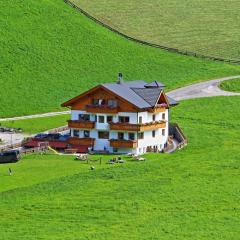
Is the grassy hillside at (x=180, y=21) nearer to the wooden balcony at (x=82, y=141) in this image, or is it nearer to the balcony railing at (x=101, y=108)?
the balcony railing at (x=101, y=108)

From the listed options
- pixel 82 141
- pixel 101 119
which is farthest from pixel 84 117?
pixel 82 141

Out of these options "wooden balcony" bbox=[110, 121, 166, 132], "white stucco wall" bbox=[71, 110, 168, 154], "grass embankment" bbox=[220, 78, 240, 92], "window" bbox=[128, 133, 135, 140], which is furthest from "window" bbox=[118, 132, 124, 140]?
"grass embankment" bbox=[220, 78, 240, 92]

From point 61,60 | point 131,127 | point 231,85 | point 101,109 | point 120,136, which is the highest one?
point 61,60

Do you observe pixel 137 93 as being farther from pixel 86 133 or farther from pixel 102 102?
pixel 86 133

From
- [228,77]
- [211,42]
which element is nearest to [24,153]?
[228,77]

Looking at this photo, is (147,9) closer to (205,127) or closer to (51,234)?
(205,127)

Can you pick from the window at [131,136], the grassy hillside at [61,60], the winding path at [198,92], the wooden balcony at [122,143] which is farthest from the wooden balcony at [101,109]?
the grassy hillside at [61,60]
